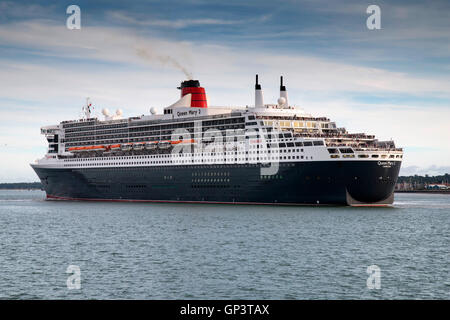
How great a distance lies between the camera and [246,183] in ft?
269

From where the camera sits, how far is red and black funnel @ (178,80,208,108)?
104375mm

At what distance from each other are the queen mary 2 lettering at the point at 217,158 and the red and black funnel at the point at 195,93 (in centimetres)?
17

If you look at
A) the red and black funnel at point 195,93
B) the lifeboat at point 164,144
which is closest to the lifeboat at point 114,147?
the lifeboat at point 164,144

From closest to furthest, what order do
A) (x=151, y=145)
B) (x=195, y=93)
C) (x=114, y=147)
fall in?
(x=151, y=145), (x=195, y=93), (x=114, y=147)

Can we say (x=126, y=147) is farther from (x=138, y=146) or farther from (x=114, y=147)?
(x=114, y=147)

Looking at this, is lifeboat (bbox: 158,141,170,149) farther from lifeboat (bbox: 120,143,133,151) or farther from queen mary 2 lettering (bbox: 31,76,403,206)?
lifeboat (bbox: 120,143,133,151)

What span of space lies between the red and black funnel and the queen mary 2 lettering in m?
0.17

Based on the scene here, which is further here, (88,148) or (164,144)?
(88,148)

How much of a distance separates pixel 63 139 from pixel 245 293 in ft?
318

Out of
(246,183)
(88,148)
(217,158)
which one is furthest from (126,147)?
(246,183)

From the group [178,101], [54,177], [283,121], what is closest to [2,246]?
[283,121]

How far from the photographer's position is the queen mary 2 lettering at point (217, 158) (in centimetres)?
7488

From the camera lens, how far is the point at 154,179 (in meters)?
96.0

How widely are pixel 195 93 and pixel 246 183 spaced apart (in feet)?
91.8
